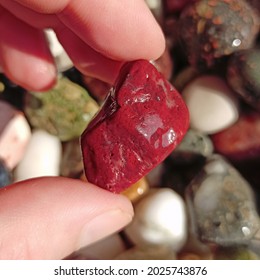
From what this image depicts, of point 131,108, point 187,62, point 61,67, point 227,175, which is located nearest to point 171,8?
point 187,62

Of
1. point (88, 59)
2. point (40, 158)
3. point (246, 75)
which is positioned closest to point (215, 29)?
point (246, 75)

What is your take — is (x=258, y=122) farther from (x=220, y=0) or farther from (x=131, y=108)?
(x=131, y=108)

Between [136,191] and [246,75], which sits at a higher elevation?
[246,75]

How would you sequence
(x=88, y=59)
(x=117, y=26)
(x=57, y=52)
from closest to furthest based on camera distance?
(x=117, y=26) → (x=88, y=59) → (x=57, y=52)

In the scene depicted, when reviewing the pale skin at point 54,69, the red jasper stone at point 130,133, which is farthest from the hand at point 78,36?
the red jasper stone at point 130,133

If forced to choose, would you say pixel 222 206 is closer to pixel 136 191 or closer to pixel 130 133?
pixel 136 191

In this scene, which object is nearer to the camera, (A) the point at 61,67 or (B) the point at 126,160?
(B) the point at 126,160

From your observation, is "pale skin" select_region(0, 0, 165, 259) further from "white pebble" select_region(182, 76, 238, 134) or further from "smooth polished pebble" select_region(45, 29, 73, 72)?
"white pebble" select_region(182, 76, 238, 134)

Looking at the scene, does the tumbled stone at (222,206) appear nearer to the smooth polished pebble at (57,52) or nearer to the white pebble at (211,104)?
the white pebble at (211,104)
